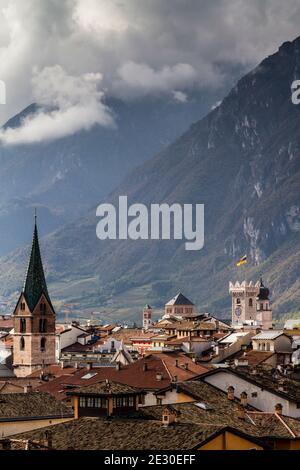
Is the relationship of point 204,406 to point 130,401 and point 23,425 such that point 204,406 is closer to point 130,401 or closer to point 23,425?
point 130,401

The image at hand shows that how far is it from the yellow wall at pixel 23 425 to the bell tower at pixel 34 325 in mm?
88850

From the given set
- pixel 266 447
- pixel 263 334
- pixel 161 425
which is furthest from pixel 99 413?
pixel 263 334

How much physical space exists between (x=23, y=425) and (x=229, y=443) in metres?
19.3

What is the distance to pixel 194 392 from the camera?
252 feet

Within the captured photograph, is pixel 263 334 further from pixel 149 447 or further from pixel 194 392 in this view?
pixel 149 447

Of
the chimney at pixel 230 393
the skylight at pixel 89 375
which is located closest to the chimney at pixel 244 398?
the chimney at pixel 230 393

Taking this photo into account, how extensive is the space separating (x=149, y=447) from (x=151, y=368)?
148ft

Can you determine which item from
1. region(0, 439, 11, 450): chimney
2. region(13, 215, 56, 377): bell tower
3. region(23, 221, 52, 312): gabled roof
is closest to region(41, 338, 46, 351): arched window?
region(13, 215, 56, 377): bell tower

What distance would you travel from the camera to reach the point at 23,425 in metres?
69.4

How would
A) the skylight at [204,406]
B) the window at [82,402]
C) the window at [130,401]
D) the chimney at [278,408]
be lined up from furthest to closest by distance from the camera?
the chimney at [278,408], the skylight at [204,406], the window at [82,402], the window at [130,401]

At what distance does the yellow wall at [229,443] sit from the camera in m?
51.8

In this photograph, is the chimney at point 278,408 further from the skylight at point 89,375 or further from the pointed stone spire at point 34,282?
the pointed stone spire at point 34,282

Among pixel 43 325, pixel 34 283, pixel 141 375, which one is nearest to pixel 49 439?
pixel 141 375
